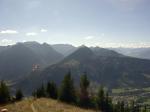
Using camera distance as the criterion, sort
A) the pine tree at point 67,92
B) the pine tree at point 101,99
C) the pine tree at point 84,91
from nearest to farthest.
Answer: the pine tree at point 67,92, the pine tree at point 84,91, the pine tree at point 101,99

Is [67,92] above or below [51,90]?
above

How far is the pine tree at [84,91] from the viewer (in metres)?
92.6

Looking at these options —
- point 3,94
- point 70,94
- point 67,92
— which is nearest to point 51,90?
point 70,94

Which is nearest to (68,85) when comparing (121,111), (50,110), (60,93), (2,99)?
(60,93)

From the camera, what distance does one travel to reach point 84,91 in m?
95.1

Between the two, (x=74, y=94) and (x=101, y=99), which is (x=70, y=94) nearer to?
(x=74, y=94)

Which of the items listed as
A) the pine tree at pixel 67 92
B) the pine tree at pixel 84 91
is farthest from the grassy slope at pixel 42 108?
the pine tree at pixel 84 91

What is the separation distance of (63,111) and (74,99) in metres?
34.1

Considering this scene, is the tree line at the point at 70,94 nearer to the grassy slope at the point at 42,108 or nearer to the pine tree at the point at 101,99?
the pine tree at the point at 101,99

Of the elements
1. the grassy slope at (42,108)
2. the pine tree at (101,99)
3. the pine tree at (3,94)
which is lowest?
the pine tree at (101,99)

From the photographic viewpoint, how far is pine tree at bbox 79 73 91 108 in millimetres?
92631

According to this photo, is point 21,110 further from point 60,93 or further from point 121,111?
point 121,111

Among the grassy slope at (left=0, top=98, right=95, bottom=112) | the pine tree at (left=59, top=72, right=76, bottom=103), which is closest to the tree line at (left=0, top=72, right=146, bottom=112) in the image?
the pine tree at (left=59, top=72, right=76, bottom=103)

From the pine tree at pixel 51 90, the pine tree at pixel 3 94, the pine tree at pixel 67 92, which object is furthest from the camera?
the pine tree at pixel 51 90
